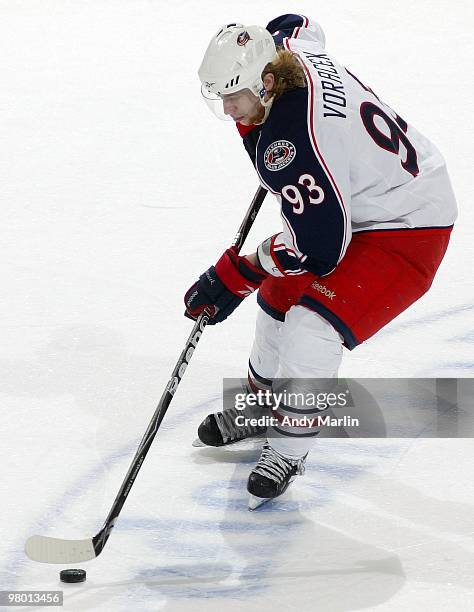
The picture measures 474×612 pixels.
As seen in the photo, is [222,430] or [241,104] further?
[222,430]

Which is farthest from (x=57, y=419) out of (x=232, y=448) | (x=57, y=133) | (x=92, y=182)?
(x=57, y=133)

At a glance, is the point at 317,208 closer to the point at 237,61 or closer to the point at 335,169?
the point at 335,169

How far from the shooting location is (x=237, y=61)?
2574 millimetres

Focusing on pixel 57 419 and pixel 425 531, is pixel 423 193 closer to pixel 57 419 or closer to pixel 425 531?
pixel 425 531

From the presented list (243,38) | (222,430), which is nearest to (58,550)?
(222,430)

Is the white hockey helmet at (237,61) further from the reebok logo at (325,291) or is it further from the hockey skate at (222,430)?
the hockey skate at (222,430)

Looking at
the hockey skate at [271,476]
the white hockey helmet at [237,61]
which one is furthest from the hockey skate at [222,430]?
the white hockey helmet at [237,61]

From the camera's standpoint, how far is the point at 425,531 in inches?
107

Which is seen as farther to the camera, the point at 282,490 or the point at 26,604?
the point at 282,490

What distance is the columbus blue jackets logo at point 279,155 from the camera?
2.57 metres

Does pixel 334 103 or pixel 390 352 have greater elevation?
pixel 334 103

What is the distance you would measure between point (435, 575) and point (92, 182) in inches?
102

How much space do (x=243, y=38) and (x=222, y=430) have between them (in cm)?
108

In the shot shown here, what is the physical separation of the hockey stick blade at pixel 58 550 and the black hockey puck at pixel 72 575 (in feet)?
→ 0.08
